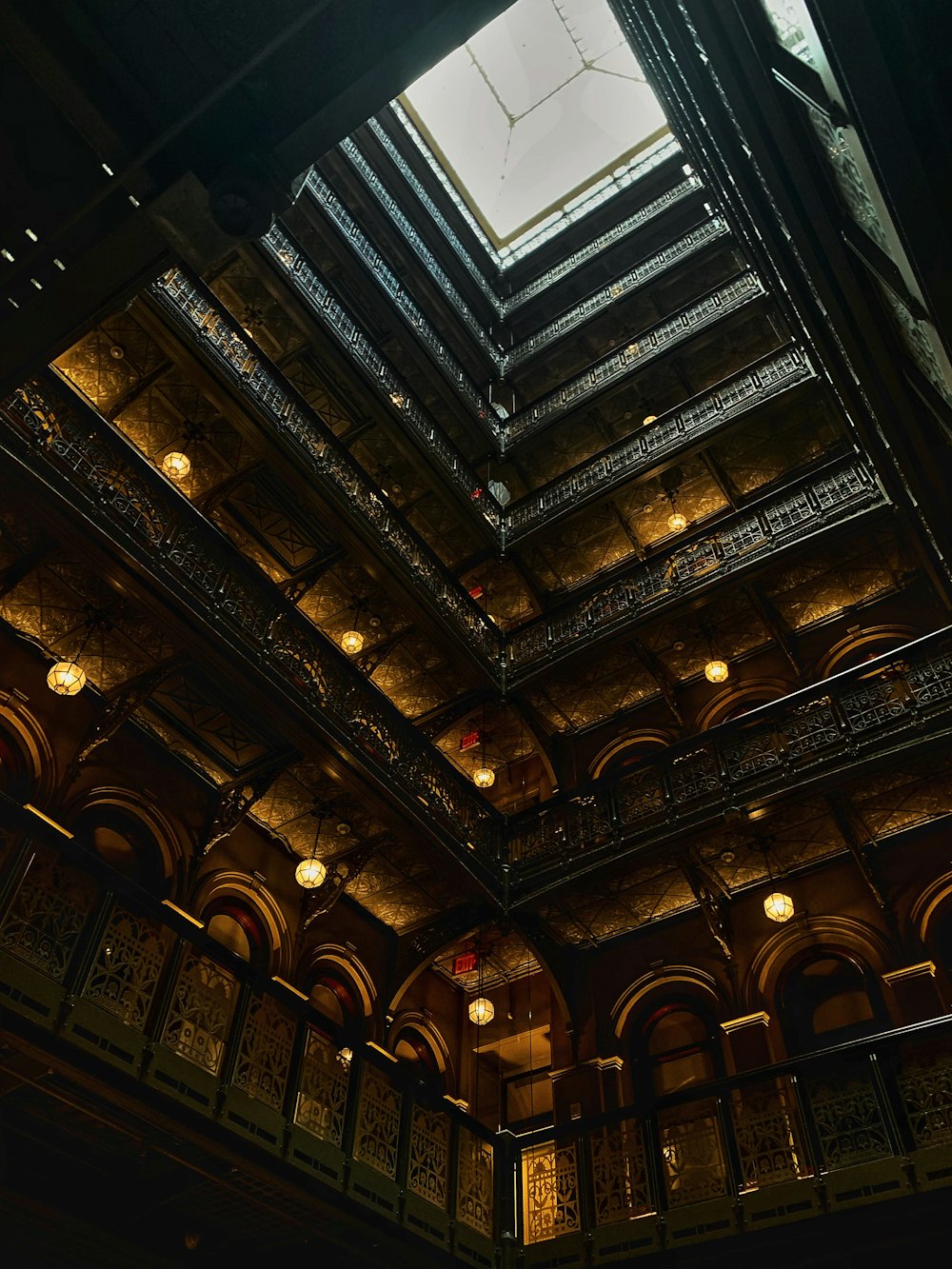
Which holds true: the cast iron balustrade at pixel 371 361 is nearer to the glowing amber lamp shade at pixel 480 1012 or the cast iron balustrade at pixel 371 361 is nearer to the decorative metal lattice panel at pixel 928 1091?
the glowing amber lamp shade at pixel 480 1012

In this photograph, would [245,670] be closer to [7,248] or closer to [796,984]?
[7,248]

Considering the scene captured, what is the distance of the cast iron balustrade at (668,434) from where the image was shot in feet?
42.2

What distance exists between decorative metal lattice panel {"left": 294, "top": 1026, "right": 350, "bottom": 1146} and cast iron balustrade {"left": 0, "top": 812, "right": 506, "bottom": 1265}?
13 millimetres

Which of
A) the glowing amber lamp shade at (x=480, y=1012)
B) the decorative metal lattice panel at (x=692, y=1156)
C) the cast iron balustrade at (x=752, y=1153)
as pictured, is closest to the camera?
the cast iron balustrade at (x=752, y=1153)

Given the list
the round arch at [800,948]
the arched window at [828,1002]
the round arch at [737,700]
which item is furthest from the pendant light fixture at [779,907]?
the round arch at [737,700]

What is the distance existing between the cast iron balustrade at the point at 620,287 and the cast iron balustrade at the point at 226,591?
8048mm

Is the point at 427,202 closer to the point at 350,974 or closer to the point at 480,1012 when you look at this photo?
the point at 350,974

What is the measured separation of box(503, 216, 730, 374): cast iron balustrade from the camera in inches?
628

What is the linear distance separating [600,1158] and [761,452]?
9877mm

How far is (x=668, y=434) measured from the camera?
13.5 meters

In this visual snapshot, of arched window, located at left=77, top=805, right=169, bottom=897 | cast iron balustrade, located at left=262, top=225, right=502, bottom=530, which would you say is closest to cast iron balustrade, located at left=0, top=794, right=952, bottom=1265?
arched window, located at left=77, top=805, right=169, bottom=897

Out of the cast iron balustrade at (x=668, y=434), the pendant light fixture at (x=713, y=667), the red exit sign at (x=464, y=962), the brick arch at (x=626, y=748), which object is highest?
the cast iron balustrade at (x=668, y=434)

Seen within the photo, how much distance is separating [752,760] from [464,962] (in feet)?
16.3

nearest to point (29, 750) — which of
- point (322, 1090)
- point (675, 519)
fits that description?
point (322, 1090)
